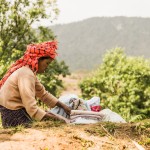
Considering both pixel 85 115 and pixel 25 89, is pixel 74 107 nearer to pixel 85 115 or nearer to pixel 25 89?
pixel 85 115

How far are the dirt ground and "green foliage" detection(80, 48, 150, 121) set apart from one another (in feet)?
31.3

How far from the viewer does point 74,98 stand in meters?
5.64

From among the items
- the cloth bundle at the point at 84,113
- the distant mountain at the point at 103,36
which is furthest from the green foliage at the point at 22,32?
the distant mountain at the point at 103,36

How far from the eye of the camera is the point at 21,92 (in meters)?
4.65

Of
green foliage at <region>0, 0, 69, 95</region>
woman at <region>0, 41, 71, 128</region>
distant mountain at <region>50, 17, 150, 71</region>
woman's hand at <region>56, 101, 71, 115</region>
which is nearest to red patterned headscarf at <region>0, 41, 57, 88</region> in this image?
woman at <region>0, 41, 71, 128</region>

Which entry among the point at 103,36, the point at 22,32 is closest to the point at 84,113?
the point at 22,32

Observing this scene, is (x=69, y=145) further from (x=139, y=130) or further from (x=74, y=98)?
(x=74, y=98)

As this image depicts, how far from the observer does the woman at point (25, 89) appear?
4680mm

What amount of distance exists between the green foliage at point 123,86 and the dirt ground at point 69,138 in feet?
31.3

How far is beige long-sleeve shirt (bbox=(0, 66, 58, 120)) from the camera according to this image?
15.3ft

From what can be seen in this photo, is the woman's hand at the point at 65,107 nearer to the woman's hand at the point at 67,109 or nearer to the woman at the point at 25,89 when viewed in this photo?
the woman's hand at the point at 67,109

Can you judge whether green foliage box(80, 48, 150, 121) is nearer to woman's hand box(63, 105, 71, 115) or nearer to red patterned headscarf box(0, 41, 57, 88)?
woman's hand box(63, 105, 71, 115)

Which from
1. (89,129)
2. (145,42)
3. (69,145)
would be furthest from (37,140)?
(145,42)

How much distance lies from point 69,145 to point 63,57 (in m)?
75.7
